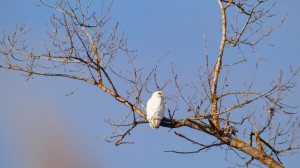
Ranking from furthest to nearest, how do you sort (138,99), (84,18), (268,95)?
(84,18) < (138,99) < (268,95)

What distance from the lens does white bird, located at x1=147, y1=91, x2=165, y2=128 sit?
243 inches

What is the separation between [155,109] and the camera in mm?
6363

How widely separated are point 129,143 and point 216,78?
1.75 metres

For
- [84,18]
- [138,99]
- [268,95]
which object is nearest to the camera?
[268,95]

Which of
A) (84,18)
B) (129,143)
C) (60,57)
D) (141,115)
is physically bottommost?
(129,143)

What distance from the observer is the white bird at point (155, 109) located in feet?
20.3

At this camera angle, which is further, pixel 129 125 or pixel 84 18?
pixel 84 18

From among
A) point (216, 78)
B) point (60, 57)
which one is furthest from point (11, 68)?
point (216, 78)

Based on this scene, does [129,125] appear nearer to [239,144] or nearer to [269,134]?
[239,144]

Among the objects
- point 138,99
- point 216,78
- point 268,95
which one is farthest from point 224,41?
point 138,99

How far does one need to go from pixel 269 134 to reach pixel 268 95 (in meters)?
0.80

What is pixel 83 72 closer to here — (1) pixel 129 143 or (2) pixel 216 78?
(1) pixel 129 143

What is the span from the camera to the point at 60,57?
636 cm

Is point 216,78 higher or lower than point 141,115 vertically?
higher
